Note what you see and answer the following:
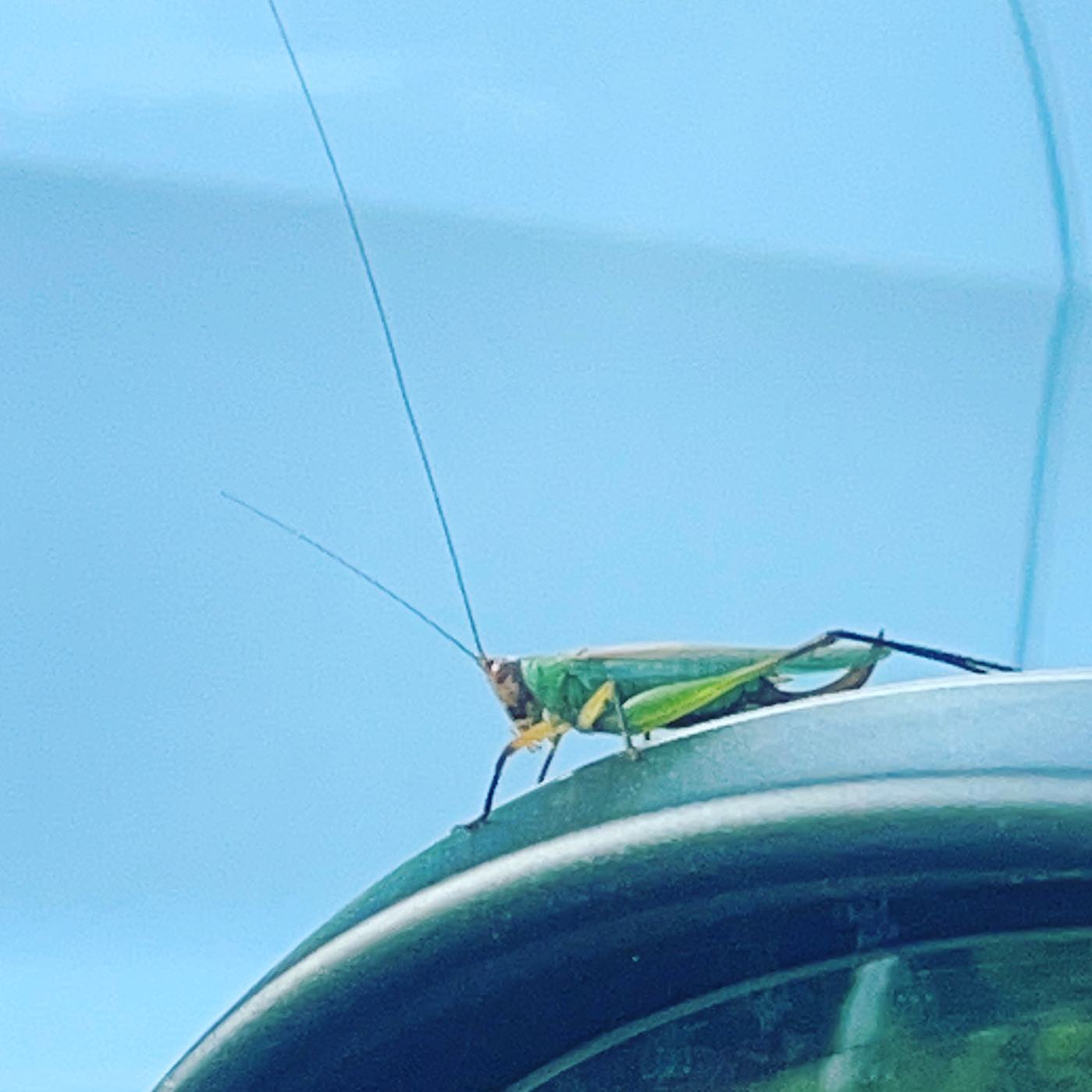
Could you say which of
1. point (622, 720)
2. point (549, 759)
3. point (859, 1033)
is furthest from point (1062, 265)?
point (859, 1033)

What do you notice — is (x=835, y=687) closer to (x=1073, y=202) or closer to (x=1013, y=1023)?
(x=1013, y=1023)

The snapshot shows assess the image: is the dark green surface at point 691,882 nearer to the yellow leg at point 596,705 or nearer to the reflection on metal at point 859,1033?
the reflection on metal at point 859,1033

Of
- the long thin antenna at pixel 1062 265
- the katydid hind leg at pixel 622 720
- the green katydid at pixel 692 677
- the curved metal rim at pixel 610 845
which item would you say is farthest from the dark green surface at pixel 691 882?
the long thin antenna at pixel 1062 265

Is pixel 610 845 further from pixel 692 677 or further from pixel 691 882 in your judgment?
pixel 692 677

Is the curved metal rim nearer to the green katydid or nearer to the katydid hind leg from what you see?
the katydid hind leg

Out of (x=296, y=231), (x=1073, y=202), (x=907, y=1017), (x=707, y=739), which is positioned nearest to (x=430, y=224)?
(x=296, y=231)

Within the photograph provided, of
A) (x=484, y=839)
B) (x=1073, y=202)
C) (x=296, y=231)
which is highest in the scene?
(x=296, y=231)

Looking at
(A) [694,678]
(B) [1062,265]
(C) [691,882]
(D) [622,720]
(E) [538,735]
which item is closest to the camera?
(C) [691,882]
